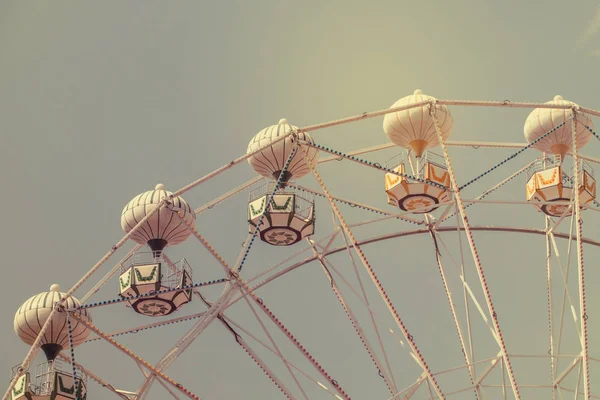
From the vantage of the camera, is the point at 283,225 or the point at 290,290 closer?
the point at 283,225

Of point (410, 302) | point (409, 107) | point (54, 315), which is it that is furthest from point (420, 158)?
point (410, 302)

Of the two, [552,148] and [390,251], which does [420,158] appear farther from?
[390,251]

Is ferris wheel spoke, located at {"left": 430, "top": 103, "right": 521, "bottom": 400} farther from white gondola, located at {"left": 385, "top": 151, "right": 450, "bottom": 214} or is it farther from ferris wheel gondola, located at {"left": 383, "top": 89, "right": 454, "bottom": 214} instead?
white gondola, located at {"left": 385, "top": 151, "right": 450, "bottom": 214}

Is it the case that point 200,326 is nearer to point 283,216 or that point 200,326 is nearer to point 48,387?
point 283,216

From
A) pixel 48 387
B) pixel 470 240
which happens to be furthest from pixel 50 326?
pixel 470 240

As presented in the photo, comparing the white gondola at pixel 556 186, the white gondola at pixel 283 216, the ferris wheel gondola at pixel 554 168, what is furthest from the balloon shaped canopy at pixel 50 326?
the ferris wheel gondola at pixel 554 168
